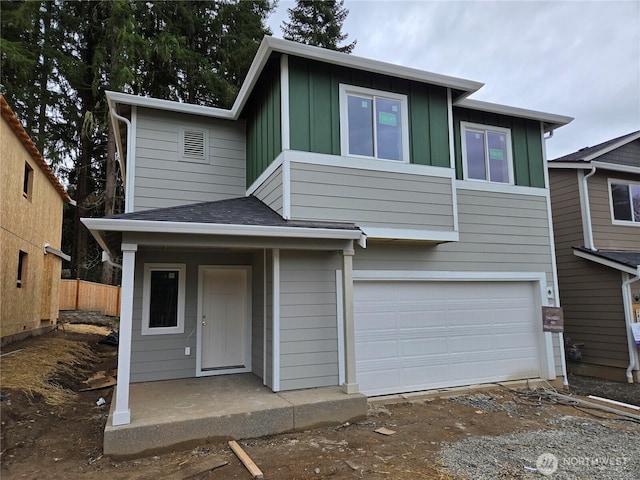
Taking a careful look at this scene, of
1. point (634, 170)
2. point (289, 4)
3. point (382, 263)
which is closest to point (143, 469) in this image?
point (382, 263)

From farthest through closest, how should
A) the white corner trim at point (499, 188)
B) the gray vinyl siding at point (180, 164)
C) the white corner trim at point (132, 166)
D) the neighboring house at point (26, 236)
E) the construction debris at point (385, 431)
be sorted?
the neighboring house at point (26, 236), the white corner trim at point (499, 188), the gray vinyl siding at point (180, 164), the white corner trim at point (132, 166), the construction debris at point (385, 431)

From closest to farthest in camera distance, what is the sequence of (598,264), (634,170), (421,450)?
(421,450), (598,264), (634,170)

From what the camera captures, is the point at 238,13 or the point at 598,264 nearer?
the point at 598,264

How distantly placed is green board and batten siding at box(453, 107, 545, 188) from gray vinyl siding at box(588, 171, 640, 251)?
2713mm

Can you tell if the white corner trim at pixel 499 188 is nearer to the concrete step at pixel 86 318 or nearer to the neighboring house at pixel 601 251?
the neighboring house at pixel 601 251

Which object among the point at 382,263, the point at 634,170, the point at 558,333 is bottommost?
the point at 558,333

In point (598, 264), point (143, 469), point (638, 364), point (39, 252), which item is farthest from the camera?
point (39, 252)

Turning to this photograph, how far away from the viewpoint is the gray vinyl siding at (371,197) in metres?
6.12

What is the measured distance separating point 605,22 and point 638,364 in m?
8.71

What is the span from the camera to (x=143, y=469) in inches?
161

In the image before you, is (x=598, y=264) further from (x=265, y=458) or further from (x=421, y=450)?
(x=265, y=458)

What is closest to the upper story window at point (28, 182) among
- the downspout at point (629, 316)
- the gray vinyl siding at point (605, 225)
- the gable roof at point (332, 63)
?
the gable roof at point (332, 63)

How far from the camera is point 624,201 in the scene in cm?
1041

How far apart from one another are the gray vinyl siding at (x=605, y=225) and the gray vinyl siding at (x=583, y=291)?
297 mm
